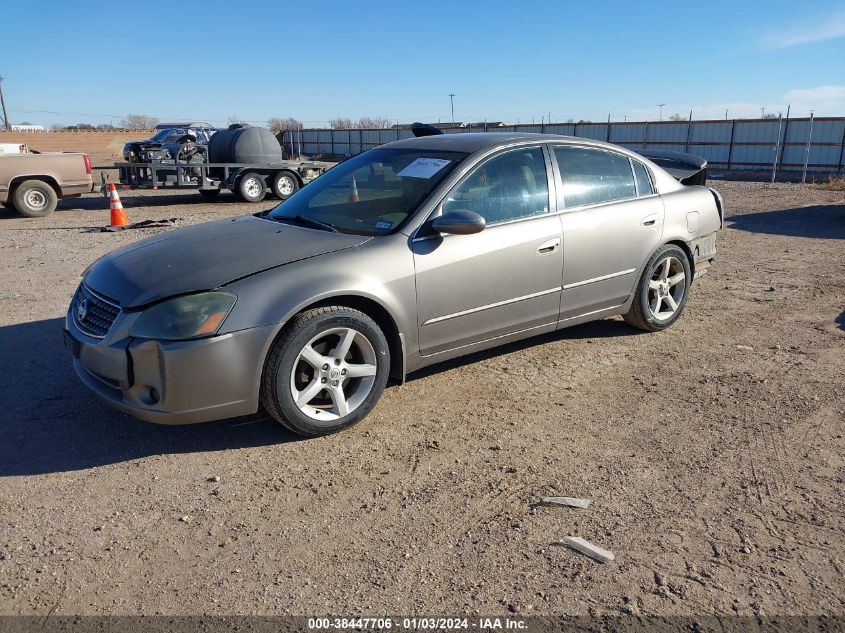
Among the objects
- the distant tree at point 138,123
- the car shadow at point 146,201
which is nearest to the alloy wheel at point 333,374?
the car shadow at point 146,201

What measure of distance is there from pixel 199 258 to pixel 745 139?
27748 millimetres

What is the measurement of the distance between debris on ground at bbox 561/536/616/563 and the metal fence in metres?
20.9

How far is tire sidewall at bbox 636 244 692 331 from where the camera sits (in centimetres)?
550

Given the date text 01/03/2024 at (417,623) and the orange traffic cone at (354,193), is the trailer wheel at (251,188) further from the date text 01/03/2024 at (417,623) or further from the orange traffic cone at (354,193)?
the date text 01/03/2024 at (417,623)

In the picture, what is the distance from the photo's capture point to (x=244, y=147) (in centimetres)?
1666

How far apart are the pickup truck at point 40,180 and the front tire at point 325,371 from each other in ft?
41.9

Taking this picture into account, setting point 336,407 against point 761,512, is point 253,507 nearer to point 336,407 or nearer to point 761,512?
point 336,407

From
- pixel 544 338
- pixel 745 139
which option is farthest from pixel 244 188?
pixel 745 139

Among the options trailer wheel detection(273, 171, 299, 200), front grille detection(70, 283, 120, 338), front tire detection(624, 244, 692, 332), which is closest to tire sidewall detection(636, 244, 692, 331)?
front tire detection(624, 244, 692, 332)

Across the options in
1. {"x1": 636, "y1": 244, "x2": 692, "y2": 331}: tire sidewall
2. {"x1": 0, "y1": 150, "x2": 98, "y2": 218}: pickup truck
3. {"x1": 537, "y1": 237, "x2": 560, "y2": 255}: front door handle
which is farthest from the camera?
{"x1": 0, "y1": 150, "x2": 98, "y2": 218}: pickup truck

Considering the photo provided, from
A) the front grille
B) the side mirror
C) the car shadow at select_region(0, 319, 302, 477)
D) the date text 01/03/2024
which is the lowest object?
the date text 01/03/2024

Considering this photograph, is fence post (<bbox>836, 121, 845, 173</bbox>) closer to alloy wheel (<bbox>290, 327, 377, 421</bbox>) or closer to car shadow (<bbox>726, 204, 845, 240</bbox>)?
car shadow (<bbox>726, 204, 845, 240</bbox>)

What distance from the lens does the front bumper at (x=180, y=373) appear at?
135 inches

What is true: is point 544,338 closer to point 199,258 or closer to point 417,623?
point 199,258
